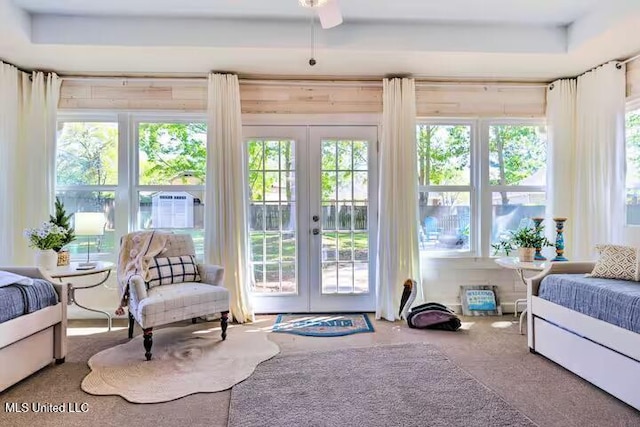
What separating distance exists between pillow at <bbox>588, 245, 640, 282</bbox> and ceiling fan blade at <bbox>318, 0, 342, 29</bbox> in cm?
259

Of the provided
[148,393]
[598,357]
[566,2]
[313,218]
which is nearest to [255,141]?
[313,218]

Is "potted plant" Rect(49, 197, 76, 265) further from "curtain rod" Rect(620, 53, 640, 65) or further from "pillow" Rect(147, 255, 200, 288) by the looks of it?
"curtain rod" Rect(620, 53, 640, 65)

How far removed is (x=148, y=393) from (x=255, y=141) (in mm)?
→ 2618

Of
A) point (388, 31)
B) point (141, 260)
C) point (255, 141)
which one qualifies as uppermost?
point (388, 31)

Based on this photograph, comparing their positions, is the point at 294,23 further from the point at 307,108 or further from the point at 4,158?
the point at 4,158

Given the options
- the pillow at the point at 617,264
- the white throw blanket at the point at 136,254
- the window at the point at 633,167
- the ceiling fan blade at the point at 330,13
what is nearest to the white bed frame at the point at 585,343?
the pillow at the point at 617,264

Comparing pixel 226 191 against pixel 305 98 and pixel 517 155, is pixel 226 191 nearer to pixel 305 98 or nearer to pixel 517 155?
pixel 305 98

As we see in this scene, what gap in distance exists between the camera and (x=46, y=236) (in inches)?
129

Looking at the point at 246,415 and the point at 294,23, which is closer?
the point at 246,415

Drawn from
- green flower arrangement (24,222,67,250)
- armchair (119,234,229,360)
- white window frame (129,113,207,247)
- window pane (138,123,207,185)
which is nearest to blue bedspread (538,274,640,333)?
armchair (119,234,229,360)

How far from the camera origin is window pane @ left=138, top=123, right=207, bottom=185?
13.7 feet

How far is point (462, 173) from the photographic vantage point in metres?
4.37

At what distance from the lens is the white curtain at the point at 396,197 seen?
4.04 meters

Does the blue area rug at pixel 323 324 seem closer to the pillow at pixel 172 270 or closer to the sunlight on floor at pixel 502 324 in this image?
the pillow at pixel 172 270
